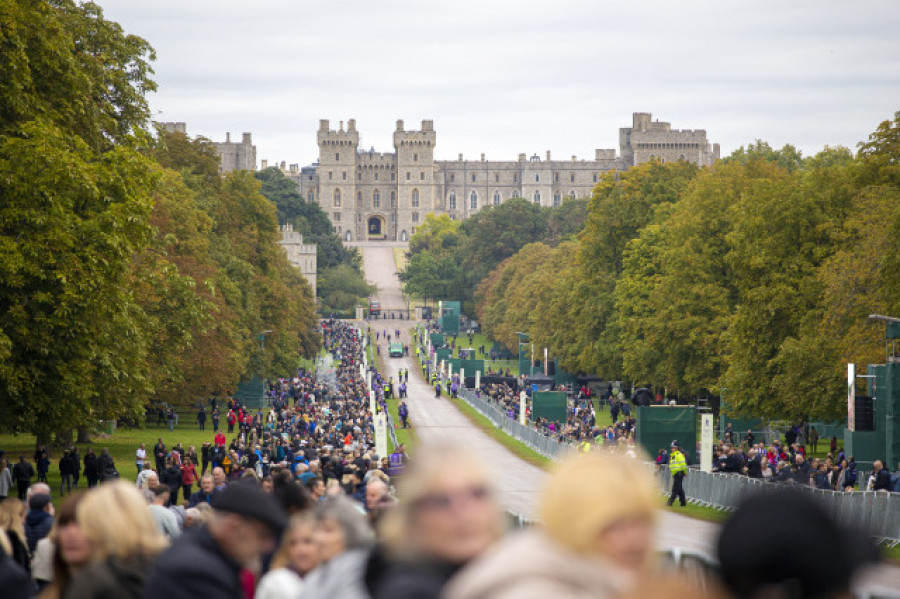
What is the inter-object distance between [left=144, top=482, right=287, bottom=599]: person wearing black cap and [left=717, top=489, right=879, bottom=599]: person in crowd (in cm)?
→ 238

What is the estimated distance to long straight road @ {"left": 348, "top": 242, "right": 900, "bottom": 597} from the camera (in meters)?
8.99

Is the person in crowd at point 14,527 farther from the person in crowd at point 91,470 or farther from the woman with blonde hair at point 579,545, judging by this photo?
the person in crowd at point 91,470

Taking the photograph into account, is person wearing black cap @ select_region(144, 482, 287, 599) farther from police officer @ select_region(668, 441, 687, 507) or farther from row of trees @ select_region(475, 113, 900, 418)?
row of trees @ select_region(475, 113, 900, 418)

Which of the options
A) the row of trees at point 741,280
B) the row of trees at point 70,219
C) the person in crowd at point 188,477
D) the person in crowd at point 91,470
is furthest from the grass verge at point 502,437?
the person in crowd at point 188,477

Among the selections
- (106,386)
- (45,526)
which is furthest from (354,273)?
(45,526)

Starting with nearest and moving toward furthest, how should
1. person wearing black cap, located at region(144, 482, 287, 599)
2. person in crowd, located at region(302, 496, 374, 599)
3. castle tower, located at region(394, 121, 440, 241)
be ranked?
person in crowd, located at region(302, 496, 374, 599)
person wearing black cap, located at region(144, 482, 287, 599)
castle tower, located at region(394, 121, 440, 241)

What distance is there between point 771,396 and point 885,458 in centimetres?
961

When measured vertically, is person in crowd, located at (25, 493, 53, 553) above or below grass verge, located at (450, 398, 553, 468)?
above

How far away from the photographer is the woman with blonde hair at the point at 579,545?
3.23 meters

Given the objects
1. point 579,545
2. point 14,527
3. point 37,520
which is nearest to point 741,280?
point 37,520

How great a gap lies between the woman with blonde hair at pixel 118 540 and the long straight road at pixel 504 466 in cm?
125

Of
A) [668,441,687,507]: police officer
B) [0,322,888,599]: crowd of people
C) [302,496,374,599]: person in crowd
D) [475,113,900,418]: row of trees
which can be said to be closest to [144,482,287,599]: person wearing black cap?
[0,322,888,599]: crowd of people

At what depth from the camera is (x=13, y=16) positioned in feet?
79.9

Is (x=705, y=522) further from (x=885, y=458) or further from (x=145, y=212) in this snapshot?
(x=145, y=212)
